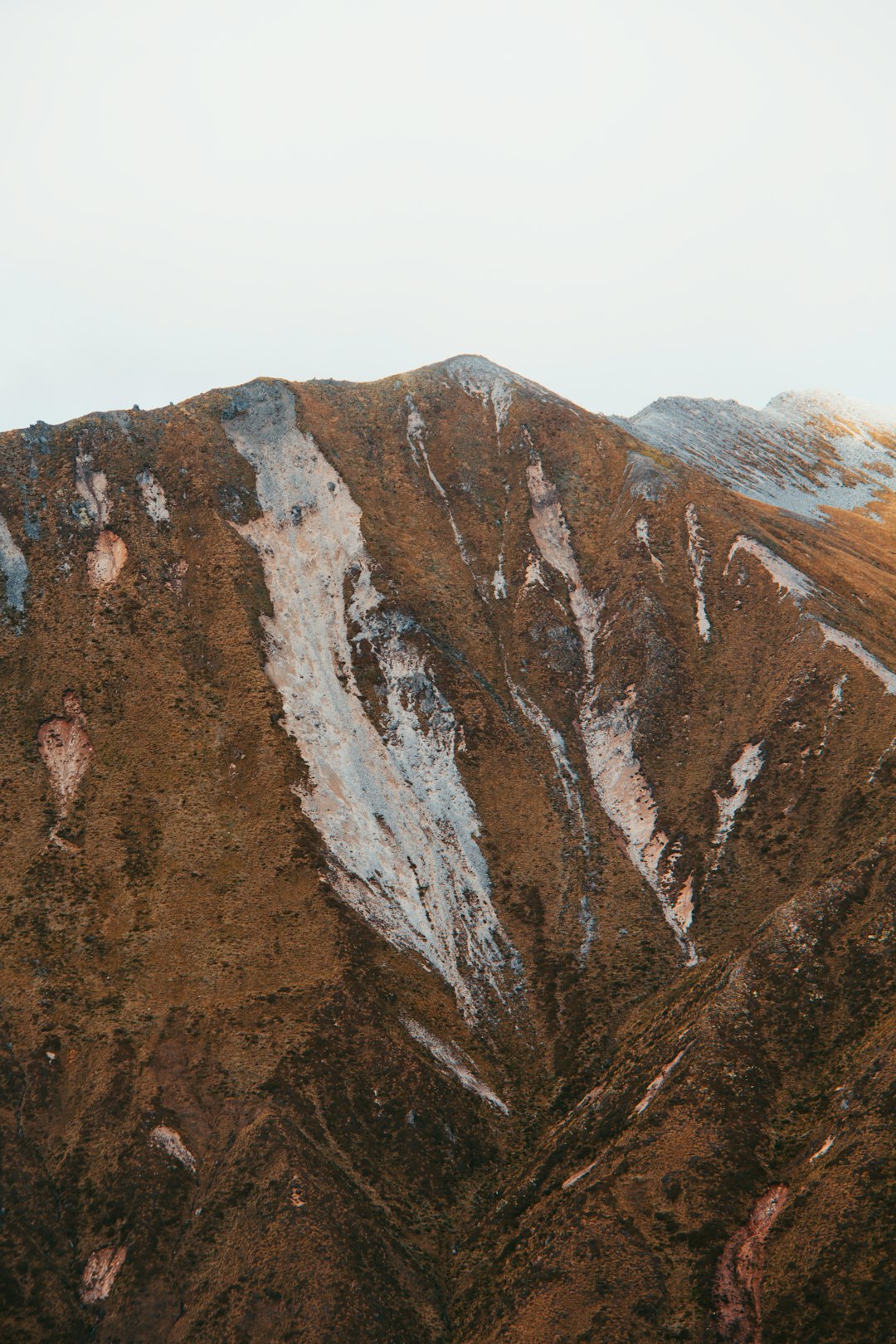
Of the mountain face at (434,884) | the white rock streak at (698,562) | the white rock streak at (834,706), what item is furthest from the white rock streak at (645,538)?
the white rock streak at (834,706)

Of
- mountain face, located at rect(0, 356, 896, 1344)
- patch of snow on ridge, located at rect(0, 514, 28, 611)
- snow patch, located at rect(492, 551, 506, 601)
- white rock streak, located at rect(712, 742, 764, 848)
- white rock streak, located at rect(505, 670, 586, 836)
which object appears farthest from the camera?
snow patch, located at rect(492, 551, 506, 601)

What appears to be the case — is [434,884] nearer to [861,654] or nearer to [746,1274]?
[746,1274]

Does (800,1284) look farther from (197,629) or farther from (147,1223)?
(197,629)

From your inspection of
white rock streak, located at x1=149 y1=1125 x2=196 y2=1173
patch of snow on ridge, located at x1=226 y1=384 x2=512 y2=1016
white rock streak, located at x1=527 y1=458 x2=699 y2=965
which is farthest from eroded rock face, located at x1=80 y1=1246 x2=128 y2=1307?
white rock streak, located at x1=527 y1=458 x2=699 y2=965

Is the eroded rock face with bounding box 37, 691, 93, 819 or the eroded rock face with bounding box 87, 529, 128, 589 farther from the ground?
the eroded rock face with bounding box 87, 529, 128, 589

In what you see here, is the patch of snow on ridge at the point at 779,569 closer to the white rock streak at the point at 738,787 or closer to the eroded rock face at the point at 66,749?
A: the white rock streak at the point at 738,787

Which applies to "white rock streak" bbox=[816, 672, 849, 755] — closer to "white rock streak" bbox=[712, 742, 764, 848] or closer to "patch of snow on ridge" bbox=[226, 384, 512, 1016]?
"white rock streak" bbox=[712, 742, 764, 848]
